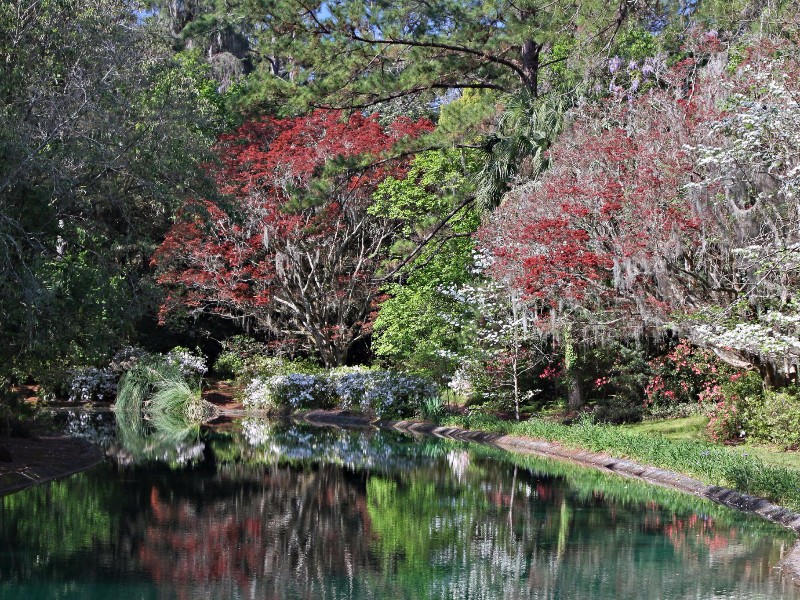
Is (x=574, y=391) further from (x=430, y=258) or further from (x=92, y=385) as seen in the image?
(x=92, y=385)

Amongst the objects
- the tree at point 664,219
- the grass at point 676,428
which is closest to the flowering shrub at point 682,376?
the grass at point 676,428

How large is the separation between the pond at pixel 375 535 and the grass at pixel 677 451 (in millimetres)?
603

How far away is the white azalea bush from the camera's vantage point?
86.7 ft

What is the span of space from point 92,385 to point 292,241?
806 centimetres

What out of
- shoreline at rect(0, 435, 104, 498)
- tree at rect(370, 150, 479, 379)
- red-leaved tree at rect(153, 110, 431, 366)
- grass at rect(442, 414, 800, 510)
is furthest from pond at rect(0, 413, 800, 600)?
red-leaved tree at rect(153, 110, 431, 366)

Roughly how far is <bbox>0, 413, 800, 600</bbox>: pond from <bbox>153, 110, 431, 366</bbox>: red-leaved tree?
42.4 feet

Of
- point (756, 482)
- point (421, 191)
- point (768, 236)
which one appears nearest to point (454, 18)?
point (421, 191)

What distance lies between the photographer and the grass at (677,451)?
12.8 meters

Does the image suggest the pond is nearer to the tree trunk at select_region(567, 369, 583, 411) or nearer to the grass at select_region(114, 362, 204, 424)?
the tree trunk at select_region(567, 369, 583, 411)

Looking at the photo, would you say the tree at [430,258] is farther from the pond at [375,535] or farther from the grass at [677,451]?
the pond at [375,535]

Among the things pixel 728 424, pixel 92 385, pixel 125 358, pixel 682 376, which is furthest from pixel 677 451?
pixel 92 385

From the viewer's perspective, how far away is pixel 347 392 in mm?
28250

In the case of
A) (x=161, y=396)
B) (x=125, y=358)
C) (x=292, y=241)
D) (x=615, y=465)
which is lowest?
(x=615, y=465)

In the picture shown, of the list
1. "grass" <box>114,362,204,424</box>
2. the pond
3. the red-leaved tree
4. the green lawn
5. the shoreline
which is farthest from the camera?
the red-leaved tree
